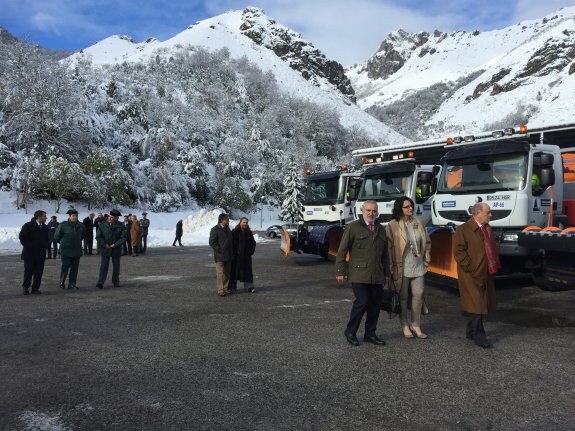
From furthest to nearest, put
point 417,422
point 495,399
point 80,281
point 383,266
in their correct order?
point 80,281 < point 383,266 < point 495,399 < point 417,422

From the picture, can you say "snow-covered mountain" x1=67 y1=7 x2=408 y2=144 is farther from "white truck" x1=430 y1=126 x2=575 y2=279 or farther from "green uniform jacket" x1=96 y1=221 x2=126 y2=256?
"green uniform jacket" x1=96 y1=221 x2=126 y2=256

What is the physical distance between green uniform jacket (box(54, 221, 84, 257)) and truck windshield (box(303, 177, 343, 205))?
310 inches

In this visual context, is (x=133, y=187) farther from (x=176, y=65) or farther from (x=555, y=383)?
(x=176, y=65)

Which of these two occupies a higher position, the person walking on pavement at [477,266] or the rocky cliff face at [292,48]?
the rocky cliff face at [292,48]

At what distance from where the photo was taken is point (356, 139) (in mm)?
Answer: 104250

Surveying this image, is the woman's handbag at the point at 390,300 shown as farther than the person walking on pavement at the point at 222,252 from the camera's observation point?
No

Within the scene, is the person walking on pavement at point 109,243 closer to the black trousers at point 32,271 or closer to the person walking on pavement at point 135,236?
the black trousers at point 32,271

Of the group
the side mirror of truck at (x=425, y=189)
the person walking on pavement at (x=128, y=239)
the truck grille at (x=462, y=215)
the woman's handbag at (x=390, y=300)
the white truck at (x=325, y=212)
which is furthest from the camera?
the person walking on pavement at (x=128, y=239)

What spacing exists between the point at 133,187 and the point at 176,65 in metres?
60.4

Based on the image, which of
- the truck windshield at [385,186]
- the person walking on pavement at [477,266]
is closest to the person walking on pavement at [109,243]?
the truck windshield at [385,186]

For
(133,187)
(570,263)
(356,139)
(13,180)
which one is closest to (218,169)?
(133,187)

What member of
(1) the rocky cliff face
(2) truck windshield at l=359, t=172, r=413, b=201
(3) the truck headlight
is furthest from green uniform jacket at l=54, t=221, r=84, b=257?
(1) the rocky cliff face

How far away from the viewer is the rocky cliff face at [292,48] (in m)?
155

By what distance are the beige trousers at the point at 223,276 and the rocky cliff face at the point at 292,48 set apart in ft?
473
